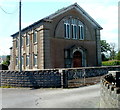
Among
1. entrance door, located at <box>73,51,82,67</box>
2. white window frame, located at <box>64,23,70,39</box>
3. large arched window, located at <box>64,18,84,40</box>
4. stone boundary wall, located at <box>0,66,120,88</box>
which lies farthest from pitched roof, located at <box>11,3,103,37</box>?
stone boundary wall, located at <box>0,66,120,88</box>

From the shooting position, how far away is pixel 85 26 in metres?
27.6

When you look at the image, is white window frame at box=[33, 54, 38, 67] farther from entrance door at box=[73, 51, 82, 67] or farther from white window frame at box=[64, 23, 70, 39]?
entrance door at box=[73, 51, 82, 67]

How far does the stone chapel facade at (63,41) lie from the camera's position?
23.8 metres

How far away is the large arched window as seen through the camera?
25727 millimetres

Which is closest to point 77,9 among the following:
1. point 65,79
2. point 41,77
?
point 41,77

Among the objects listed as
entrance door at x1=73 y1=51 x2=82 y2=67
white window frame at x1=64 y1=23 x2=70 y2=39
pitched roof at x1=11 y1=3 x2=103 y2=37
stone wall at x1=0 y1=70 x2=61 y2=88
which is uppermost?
pitched roof at x1=11 y1=3 x2=103 y2=37

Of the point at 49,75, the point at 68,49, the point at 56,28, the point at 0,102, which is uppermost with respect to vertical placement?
the point at 56,28

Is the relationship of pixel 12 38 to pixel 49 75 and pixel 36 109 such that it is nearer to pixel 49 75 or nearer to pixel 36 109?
pixel 49 75

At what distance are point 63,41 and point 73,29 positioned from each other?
258 cm

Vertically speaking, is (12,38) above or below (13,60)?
above

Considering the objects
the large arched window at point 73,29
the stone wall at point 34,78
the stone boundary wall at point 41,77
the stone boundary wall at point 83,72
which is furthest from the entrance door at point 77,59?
the stone wall at point 34,78

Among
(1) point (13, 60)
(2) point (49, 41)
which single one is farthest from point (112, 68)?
(1) point (13, 60)

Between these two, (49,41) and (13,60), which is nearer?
(49,41)

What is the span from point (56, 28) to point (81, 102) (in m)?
16.4
